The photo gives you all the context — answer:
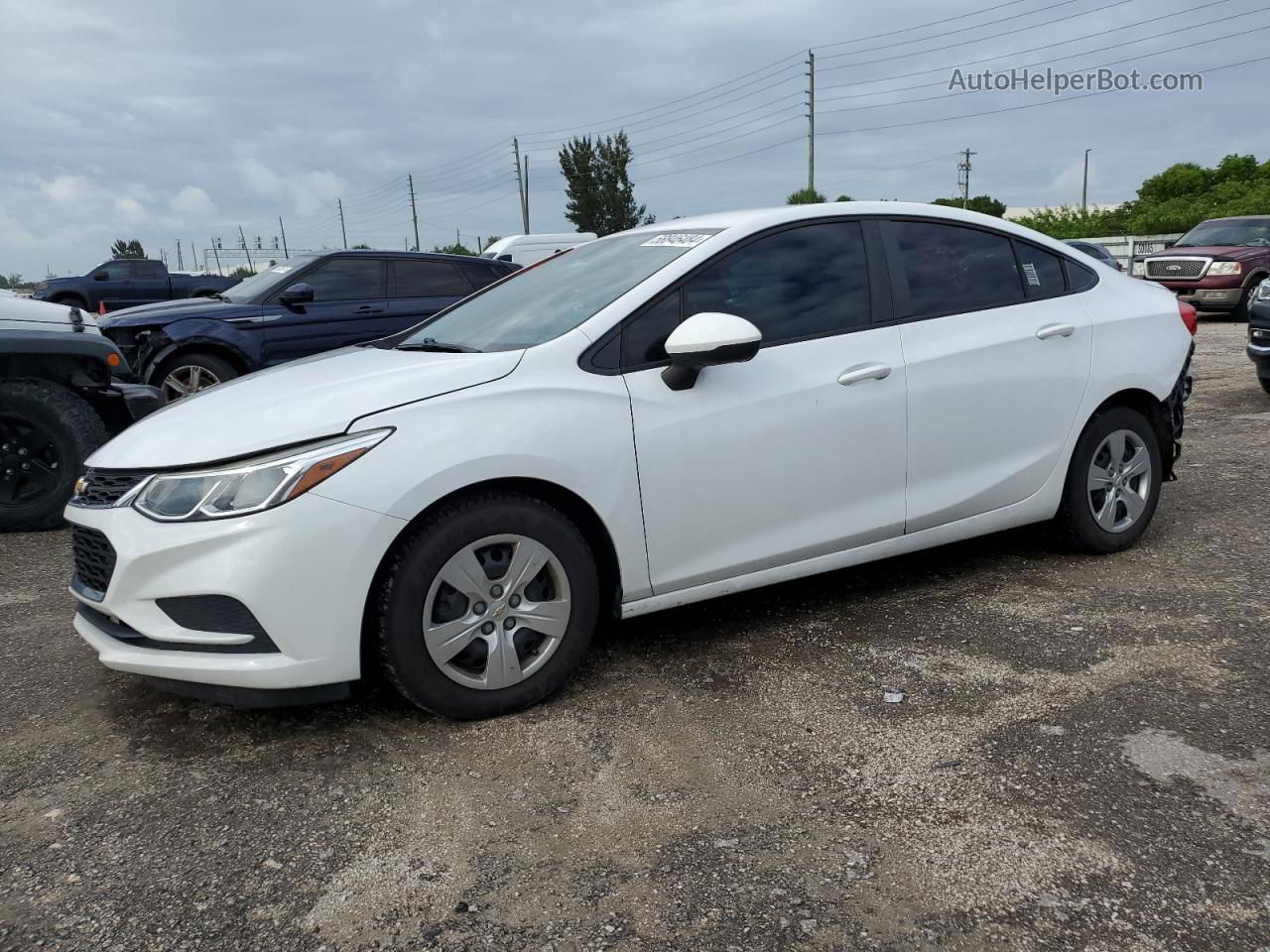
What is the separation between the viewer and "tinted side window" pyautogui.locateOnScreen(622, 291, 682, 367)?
345 cm

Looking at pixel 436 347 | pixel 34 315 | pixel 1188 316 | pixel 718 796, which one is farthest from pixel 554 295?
pixel 34 315

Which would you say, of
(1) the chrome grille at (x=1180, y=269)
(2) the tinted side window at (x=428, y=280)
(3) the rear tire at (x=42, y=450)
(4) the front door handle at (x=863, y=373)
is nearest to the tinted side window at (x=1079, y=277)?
(4) the front door handle at (x=863, y=373)

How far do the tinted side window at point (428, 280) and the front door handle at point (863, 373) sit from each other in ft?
21.3

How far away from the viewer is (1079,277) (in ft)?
14.9

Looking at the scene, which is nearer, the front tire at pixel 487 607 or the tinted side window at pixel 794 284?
the front tire at pixel 487 607

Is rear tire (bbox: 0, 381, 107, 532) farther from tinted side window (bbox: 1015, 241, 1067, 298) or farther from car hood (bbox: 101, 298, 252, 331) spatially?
tinted side window (bbox: 1015, 241, 1067, 298)

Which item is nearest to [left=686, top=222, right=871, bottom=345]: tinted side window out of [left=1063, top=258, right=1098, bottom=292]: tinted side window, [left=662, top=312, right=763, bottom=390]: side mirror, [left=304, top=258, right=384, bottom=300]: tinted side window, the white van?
[left=662, top=312, right=763, bottom=390]: side mirror

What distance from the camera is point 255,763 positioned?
10.1 feet

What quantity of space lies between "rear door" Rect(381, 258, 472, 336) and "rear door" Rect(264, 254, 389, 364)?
96mm

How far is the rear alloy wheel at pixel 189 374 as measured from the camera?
8.69 meters

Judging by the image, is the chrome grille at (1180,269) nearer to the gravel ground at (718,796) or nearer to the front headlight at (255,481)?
the gravel ground at (718,796)

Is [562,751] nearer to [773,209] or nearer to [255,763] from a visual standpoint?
[255,763]

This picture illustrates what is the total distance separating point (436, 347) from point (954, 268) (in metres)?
2.10

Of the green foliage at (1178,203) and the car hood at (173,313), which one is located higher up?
the green foliage at (1178,203)
